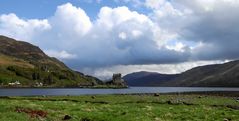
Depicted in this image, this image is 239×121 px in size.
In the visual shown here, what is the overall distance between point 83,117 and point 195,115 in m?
12.6

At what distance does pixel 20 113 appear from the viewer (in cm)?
4031

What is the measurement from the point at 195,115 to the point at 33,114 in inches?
701

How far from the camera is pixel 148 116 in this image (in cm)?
4488

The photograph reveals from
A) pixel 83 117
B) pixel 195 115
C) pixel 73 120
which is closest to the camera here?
pixel 73 120

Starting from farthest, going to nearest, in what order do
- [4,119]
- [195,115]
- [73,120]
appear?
1. [195,115]
2. [73,120]
3. [4,119]

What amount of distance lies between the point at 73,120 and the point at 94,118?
294 cm

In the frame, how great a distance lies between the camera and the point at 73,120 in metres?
40.0

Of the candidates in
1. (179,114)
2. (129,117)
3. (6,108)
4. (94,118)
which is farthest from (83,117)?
(179,114)

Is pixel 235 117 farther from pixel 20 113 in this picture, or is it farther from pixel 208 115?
pixel 20 113

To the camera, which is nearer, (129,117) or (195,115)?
(129,117)

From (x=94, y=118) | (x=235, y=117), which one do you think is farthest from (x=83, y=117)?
(x=235, y=117)

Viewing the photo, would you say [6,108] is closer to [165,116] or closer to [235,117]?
[165,116]

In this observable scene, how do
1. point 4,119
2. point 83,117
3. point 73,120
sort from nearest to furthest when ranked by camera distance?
point 4,119, point 73,120, point 83,117

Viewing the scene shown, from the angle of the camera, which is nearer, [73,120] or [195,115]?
[73,120]
